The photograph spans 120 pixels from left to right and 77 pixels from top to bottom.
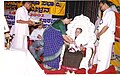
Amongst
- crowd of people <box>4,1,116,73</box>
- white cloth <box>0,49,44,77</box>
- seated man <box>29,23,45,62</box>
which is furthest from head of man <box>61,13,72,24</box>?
white cloth <box>0,49,44,77</box>

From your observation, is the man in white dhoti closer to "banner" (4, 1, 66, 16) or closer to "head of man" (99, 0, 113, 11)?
"head of man" (99, 0, 113, 11)

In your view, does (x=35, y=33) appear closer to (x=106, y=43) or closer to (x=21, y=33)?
(x=21, y=33)

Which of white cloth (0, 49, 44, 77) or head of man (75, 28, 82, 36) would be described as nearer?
white cloth (0, 49, 44, 77)

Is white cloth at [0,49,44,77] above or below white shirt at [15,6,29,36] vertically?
below

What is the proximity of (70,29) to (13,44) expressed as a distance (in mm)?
343

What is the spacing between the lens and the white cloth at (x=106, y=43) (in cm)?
154

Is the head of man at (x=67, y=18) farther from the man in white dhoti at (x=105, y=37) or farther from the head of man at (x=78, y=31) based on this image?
the man in white dhoti at (x=105, y=37)

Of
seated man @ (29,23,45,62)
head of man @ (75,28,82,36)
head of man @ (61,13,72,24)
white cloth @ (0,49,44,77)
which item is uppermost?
head of man @ (61,13,72,24)

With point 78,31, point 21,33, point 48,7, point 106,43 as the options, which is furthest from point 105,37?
point 21,33

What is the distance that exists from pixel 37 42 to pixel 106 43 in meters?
0.41

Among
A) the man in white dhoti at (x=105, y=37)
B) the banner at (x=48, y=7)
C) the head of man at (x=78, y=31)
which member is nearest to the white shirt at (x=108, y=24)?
the man in white dhoti at (x=105, y=37)

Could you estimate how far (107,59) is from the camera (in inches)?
62.4

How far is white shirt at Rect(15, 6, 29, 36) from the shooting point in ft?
4.87

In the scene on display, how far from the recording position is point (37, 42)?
1.52 metres
